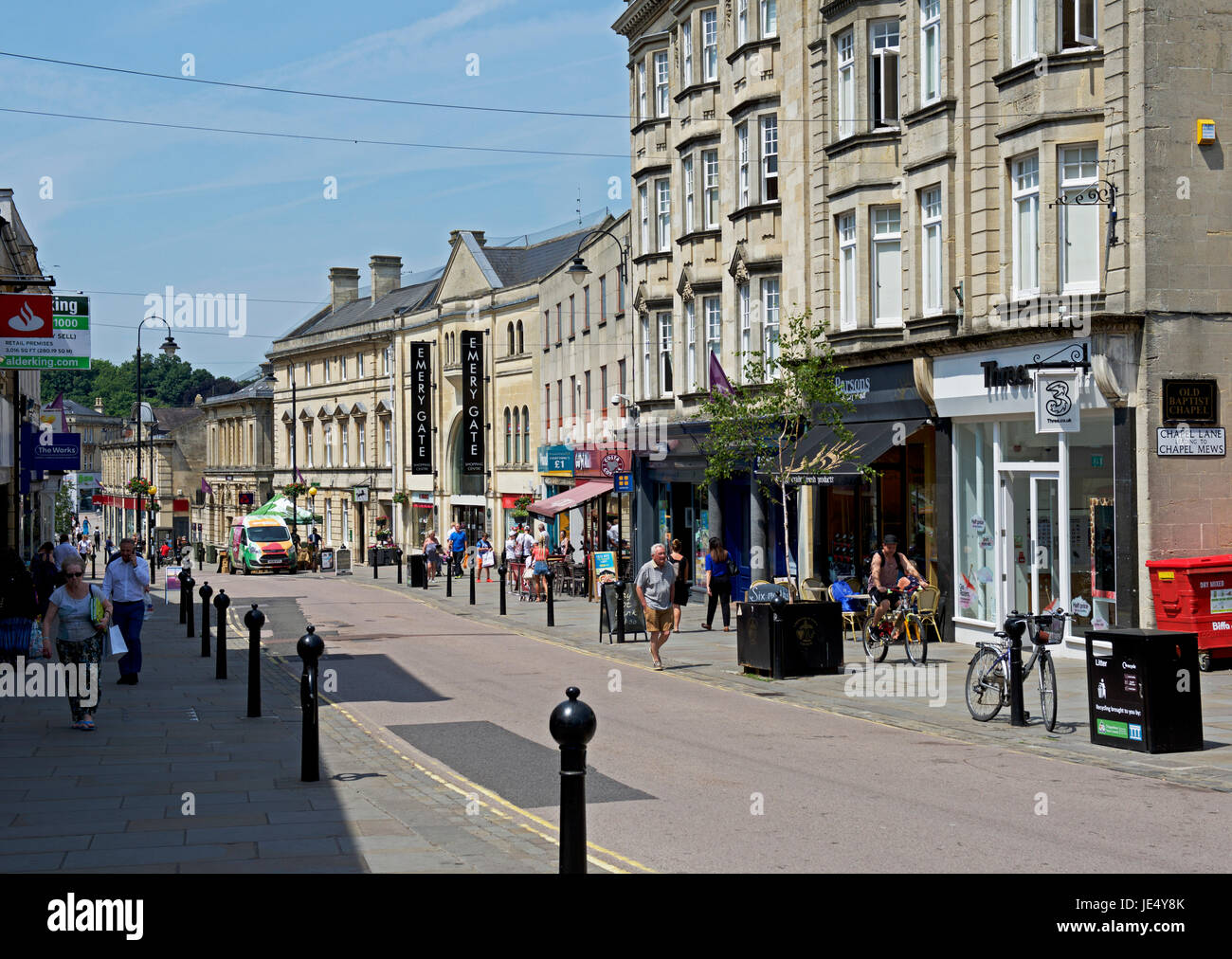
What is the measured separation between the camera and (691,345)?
109 ft

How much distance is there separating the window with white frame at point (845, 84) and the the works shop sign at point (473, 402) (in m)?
33.8

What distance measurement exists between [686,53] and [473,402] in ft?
89.8

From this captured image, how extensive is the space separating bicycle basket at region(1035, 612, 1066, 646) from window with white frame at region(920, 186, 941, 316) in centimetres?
1007

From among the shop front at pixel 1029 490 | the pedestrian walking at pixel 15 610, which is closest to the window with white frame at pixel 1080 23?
the shop front at pixel 1029 490

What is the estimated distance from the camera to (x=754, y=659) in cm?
1889

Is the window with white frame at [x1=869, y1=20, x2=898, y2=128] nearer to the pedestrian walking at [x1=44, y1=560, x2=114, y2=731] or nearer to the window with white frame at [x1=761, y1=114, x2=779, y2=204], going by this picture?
the window with white frame at [x1=761, y1=114, x2=779, y2=204]

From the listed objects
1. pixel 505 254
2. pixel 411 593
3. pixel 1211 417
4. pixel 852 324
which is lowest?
pixel 411 593

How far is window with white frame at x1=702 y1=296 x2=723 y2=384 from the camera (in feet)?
105

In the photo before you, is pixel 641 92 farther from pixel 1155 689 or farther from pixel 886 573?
pixel 1155 689
